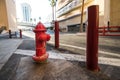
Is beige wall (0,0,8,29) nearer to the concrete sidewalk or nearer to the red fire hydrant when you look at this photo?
the concrete sidewalk

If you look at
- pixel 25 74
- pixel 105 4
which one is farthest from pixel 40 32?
pixel 105 4

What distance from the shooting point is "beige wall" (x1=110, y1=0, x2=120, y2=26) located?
12430 millimetres

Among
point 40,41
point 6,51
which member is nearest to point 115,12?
point 6,51

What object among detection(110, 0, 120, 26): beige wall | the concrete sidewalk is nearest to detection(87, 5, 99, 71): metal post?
the concrete sidewalk

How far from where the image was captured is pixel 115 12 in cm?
1277

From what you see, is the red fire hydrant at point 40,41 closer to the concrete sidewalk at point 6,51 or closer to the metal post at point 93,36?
the concrete sidewalk at point 6,51

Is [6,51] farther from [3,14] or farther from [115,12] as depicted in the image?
[3,14]

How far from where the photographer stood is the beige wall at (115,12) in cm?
1243

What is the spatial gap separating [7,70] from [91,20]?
135 cm

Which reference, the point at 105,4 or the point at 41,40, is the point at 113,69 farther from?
the point at 105,4

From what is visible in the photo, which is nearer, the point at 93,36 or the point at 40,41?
the point at 93,36

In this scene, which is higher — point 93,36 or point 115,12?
point 115,12

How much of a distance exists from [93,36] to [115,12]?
1204 cm

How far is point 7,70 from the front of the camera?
1.98 m
